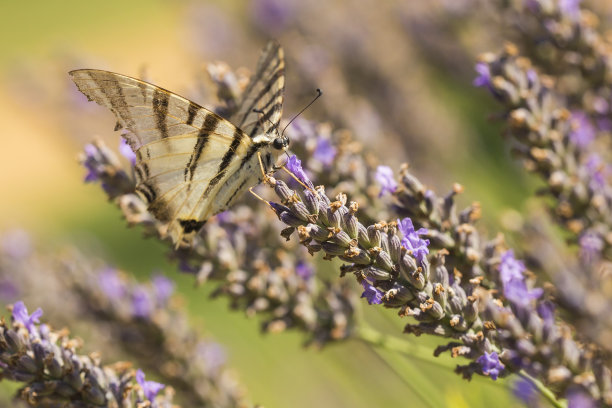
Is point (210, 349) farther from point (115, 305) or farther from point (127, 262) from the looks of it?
point (127, 262)

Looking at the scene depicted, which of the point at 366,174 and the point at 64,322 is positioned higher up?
the point at 366,174

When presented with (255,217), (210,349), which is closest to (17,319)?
(255,217)

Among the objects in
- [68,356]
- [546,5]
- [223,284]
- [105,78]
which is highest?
[546,5]

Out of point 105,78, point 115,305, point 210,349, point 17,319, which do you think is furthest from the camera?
point 210,349

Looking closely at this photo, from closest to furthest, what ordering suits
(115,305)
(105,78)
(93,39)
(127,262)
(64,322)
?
(105,78) → (115,305) → (64,322) → (127,262) → (93,39)

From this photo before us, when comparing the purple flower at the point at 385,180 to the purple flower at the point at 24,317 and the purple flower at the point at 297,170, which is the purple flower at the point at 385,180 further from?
the purple flower at the point at 24,317

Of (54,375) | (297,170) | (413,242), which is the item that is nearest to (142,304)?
(54,375)

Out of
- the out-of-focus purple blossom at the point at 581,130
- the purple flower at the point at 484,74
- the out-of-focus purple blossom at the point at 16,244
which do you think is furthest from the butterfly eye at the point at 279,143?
the out-of-focus purple blossom at the point at 16,244
